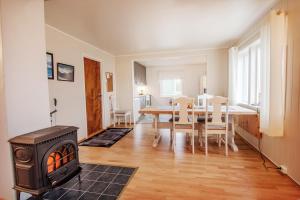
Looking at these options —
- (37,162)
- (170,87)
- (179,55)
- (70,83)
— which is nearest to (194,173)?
(37,162)

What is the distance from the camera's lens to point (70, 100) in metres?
3.48

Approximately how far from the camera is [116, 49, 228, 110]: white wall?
15.9 ft

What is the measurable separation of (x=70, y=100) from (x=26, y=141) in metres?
2.16

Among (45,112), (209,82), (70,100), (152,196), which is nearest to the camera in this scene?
(152,196)

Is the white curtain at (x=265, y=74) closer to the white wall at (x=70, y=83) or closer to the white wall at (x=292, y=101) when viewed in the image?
the white wall at (x=292, y=101)

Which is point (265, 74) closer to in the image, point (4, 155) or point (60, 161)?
point (60, 161)

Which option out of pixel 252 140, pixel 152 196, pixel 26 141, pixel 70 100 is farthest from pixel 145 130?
pixel 26 141

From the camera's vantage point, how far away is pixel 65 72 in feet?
10.9

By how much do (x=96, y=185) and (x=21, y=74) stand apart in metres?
1.53

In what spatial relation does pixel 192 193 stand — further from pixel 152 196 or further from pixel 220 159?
pixel 220 159

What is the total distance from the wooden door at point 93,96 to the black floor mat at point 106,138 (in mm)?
322

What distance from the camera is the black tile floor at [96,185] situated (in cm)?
182

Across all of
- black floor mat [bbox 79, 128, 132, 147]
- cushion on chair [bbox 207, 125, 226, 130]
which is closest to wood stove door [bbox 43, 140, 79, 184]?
black floor mat [bbox 79, 128, 132, 147]

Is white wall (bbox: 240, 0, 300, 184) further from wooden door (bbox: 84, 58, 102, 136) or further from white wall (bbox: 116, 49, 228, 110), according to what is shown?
wooden door (bbox: 84, 58, 102, 136)
